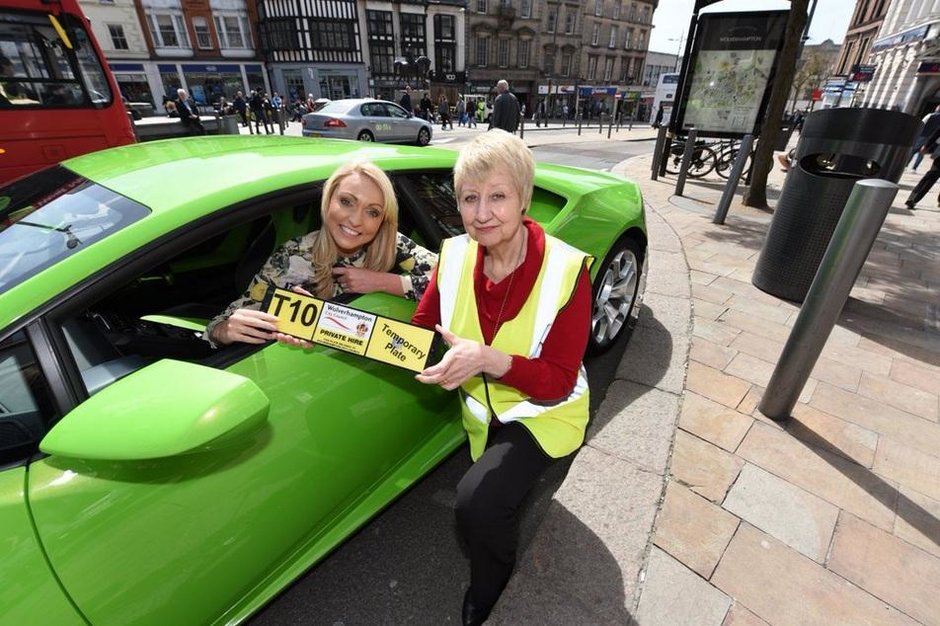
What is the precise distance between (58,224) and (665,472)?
254 cm

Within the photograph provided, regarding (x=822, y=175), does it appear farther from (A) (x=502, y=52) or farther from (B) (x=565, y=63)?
(B) (x=565, y=63)

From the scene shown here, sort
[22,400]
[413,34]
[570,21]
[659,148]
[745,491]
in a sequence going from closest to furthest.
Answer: [22,400]
[745,491]
[659,148]
[413,34]
[570,21]

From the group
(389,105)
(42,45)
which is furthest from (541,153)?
(42,45)

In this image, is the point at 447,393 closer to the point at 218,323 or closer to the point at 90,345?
the point at 218,323

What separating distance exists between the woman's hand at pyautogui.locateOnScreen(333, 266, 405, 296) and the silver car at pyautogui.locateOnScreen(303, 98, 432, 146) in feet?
39.4

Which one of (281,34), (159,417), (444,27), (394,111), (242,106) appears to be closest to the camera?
(159,417)

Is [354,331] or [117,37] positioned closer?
[354,331]

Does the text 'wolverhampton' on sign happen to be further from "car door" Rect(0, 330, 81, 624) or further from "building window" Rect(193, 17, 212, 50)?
"building window" Rect(193, 17, 212, 50)

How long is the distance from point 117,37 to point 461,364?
4297cm

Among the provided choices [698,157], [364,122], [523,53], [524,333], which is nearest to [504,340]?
[524,333]

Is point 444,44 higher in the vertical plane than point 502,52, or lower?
higher

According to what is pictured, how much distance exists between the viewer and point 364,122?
13.8m

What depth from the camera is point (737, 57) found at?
8219mm

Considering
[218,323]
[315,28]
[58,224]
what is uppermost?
[315,28]
